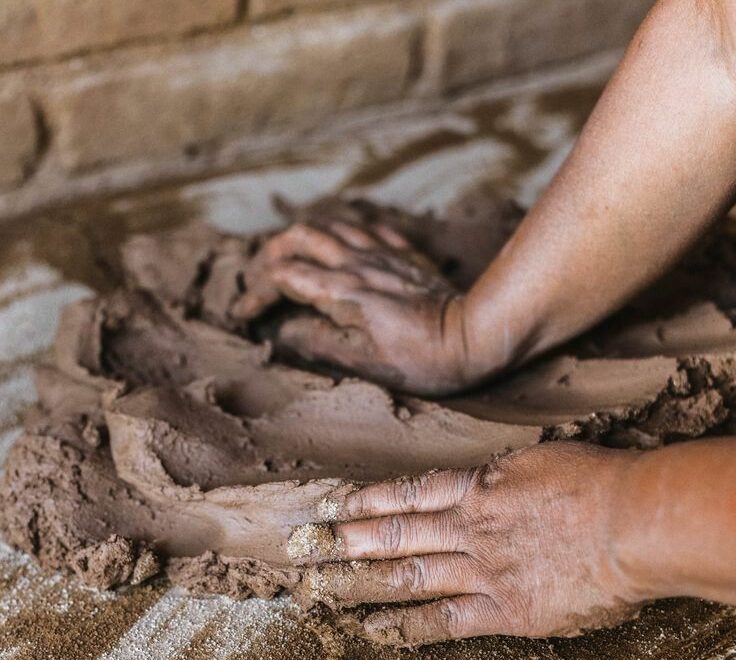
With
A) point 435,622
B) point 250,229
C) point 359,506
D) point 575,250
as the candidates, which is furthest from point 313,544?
point 250,229

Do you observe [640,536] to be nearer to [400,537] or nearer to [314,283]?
[400,537]

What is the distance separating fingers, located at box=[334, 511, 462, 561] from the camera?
1.31 meters

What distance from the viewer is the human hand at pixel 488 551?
124cm

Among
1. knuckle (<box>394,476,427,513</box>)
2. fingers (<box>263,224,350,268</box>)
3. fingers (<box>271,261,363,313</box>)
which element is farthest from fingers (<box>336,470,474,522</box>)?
fingers (<box>263,224,350,268</box>)

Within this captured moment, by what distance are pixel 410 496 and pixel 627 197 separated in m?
0.64

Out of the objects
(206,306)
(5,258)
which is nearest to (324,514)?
(206,306)

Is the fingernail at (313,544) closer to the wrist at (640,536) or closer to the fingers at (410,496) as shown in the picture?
the fingers at (410,496)

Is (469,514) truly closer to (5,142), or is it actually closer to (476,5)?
(5,142)

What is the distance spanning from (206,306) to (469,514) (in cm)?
90

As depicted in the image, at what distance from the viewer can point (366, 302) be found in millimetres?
1786

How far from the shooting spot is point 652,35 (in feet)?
4.86

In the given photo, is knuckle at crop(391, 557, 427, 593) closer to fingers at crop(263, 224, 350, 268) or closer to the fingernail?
the fingernail

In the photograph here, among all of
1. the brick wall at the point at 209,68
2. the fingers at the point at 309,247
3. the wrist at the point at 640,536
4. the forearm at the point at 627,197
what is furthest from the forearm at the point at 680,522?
the brick wall at the point at 209,68

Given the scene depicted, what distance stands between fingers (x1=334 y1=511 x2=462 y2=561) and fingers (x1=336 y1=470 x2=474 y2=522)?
0.02 m
